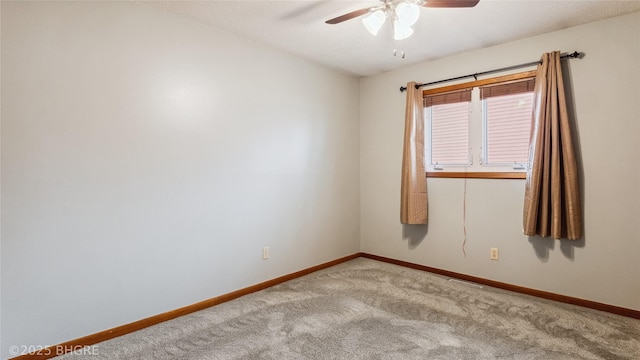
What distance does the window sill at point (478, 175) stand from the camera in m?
3.06

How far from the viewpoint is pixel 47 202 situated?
1986 millimetres

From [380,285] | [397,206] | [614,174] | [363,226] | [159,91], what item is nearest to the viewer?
[159,91]

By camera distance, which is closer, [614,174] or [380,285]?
[614,174]

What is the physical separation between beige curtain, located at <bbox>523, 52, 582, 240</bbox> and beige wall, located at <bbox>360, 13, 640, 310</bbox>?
0.15 m

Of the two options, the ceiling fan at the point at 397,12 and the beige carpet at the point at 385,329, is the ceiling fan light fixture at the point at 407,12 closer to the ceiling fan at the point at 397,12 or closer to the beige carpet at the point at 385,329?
the ceiling fan at the point at 397,12

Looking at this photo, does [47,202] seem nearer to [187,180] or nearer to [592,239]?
[187,180]

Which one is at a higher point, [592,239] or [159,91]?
[159,91]

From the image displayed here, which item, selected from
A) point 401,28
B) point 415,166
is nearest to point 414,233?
point 415,166

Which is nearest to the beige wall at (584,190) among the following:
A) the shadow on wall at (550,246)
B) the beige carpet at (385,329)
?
the shadow on wall at (550,246)

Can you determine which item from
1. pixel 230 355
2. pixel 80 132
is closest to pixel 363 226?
pixel 230 355

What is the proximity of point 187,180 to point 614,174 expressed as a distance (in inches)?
133

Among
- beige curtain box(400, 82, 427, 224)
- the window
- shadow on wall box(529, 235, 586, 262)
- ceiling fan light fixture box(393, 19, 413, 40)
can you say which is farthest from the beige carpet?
ceiling fan light fixture box(393, 19, 413, 40)

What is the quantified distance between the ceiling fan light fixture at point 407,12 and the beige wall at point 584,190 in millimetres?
1579

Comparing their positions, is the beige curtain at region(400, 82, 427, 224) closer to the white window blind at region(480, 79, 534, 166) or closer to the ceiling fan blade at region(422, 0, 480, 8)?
the white window blind at region(480, 79, 534, 166)
